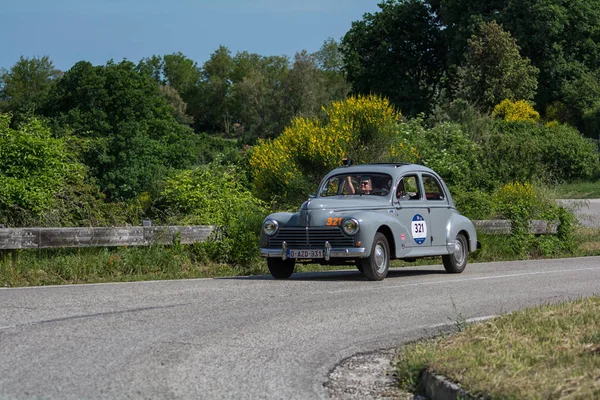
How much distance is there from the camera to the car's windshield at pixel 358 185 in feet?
50.1

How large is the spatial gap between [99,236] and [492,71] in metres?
54.3

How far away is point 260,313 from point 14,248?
221 inches

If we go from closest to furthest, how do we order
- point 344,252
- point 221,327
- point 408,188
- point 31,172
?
point 221,327
point 344,252
point 408,188
point 31,172

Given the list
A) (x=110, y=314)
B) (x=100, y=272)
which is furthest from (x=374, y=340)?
(x=100, y=272)

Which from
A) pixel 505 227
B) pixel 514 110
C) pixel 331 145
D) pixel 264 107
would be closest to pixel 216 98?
pixel 264 107

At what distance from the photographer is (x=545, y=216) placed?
22.9 meters

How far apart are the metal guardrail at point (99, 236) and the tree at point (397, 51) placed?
6526 cm

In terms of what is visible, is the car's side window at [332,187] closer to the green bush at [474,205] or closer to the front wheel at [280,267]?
the front wheel at [280,267]

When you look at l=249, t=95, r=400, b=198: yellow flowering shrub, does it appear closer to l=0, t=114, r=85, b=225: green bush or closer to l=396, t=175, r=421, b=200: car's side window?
l=0, t=114, r=85, b=225: green bush

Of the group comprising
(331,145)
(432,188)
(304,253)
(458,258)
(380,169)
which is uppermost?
(331,145)

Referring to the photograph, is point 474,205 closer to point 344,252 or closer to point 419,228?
point 419,228

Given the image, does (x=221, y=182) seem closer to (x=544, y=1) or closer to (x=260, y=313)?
(x=260, y=313)

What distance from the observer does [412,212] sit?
601 inches

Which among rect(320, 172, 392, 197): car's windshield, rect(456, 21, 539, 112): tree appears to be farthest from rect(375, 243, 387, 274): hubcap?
rect(456, 21, 539, 112): tree
